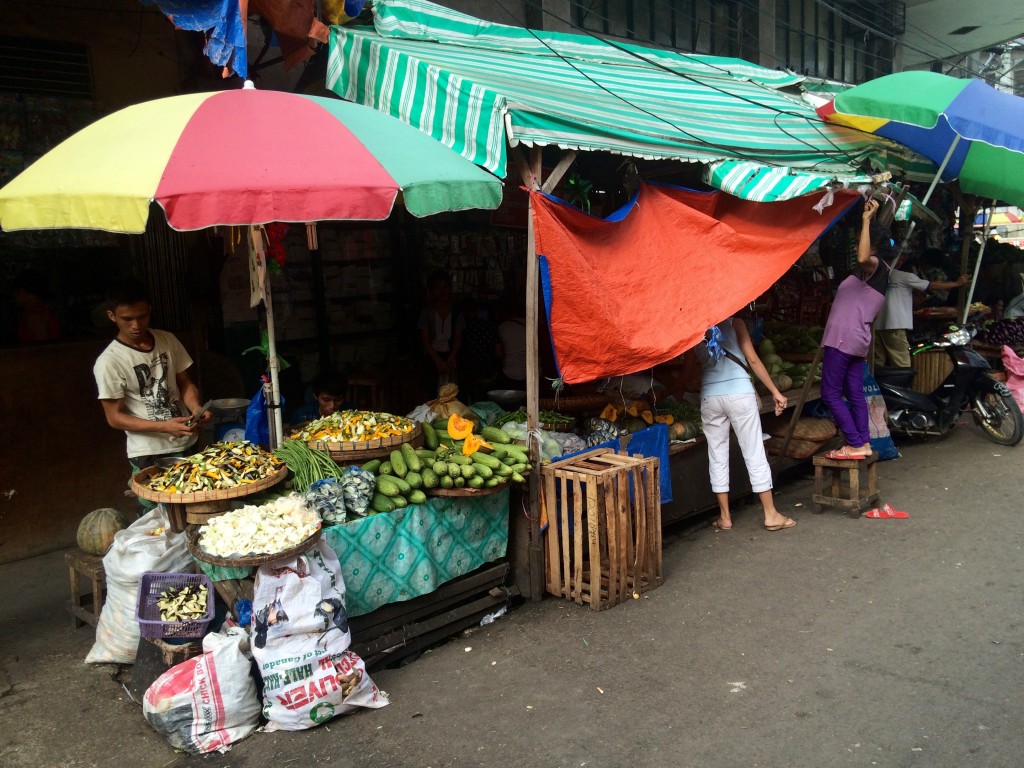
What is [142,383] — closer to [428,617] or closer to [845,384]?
[428,617]

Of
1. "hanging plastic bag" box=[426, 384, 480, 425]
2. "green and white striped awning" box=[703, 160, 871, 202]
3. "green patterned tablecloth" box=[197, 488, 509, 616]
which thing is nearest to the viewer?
"green patterned tablecloth" box=[197, 488, 509, 616]

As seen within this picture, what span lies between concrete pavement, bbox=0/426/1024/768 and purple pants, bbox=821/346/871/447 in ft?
3.43

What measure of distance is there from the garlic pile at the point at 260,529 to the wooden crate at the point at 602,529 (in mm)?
1700

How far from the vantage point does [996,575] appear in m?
5.25

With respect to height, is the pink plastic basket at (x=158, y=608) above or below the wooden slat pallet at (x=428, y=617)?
above

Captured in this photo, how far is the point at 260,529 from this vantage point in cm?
375

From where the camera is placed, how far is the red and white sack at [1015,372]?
30.1ft

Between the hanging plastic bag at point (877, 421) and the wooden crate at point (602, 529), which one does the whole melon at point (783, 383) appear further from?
the wooden crate at point (602, 529)

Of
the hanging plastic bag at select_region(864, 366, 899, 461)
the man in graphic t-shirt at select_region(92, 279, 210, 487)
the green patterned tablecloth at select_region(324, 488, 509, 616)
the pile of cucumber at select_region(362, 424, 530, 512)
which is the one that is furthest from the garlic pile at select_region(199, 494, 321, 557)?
the hanging plastic bag at select_region(864, 366, 899, 461)

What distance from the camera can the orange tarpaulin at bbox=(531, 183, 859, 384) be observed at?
4852 mm

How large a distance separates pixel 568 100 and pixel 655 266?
1249 millimetres

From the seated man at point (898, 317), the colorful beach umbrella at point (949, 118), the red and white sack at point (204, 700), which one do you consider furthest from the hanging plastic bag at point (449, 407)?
the seated man at point (898, 317)

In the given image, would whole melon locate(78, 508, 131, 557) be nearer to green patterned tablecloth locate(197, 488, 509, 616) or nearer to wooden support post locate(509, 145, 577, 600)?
green patterned tablecloth locate(197, 488, 509, 616)

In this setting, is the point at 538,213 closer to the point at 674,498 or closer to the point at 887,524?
the point at 674,498
